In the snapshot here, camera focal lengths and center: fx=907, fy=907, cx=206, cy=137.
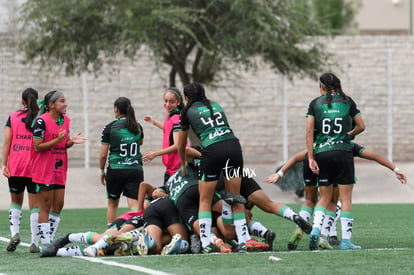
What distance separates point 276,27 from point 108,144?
10684 mm

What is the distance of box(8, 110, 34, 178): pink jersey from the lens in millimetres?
10781

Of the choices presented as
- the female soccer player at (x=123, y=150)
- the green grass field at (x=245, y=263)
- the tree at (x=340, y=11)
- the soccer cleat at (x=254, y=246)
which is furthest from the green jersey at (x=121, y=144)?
the tree at (x=340, y=11)

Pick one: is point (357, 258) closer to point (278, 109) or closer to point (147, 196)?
point (147, 196)

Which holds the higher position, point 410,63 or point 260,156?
point 410,63

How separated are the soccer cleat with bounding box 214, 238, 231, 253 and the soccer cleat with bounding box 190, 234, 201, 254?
0.91 feet

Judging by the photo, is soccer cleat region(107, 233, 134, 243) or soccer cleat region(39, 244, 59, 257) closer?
soccer cleat region(107, 233, 134, 243)

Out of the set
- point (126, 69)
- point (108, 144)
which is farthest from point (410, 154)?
point (108, 144)

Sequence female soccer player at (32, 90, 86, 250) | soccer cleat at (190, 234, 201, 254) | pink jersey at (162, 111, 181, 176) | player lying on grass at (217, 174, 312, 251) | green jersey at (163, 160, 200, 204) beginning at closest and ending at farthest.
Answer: soccer cleat at (190, 234, 201, 254) < player lying on grass at (217, 174, 312, 251) < green jersey at (163, 160, 200, 204) < female soccer player at (32, 90, 86, 250) < pink jersey at (162, 111, 181, 176)

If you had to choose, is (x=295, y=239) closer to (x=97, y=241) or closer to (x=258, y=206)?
(x=258, y=206)

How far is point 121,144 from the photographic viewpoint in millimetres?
11586

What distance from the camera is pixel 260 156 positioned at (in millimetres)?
25375

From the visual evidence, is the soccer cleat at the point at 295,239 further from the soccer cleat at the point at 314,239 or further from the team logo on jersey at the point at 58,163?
the team logo on jersey at the point at 58,163

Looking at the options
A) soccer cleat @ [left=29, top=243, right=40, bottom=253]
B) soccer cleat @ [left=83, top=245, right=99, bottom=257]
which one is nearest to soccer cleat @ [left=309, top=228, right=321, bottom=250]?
soccer cleat @ [left=83, top=245, right=99, bottom=257]

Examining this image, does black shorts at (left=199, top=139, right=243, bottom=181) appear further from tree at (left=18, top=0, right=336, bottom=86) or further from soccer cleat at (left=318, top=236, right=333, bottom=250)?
tree at (left=18, top=0, right=336, bottom=86)
